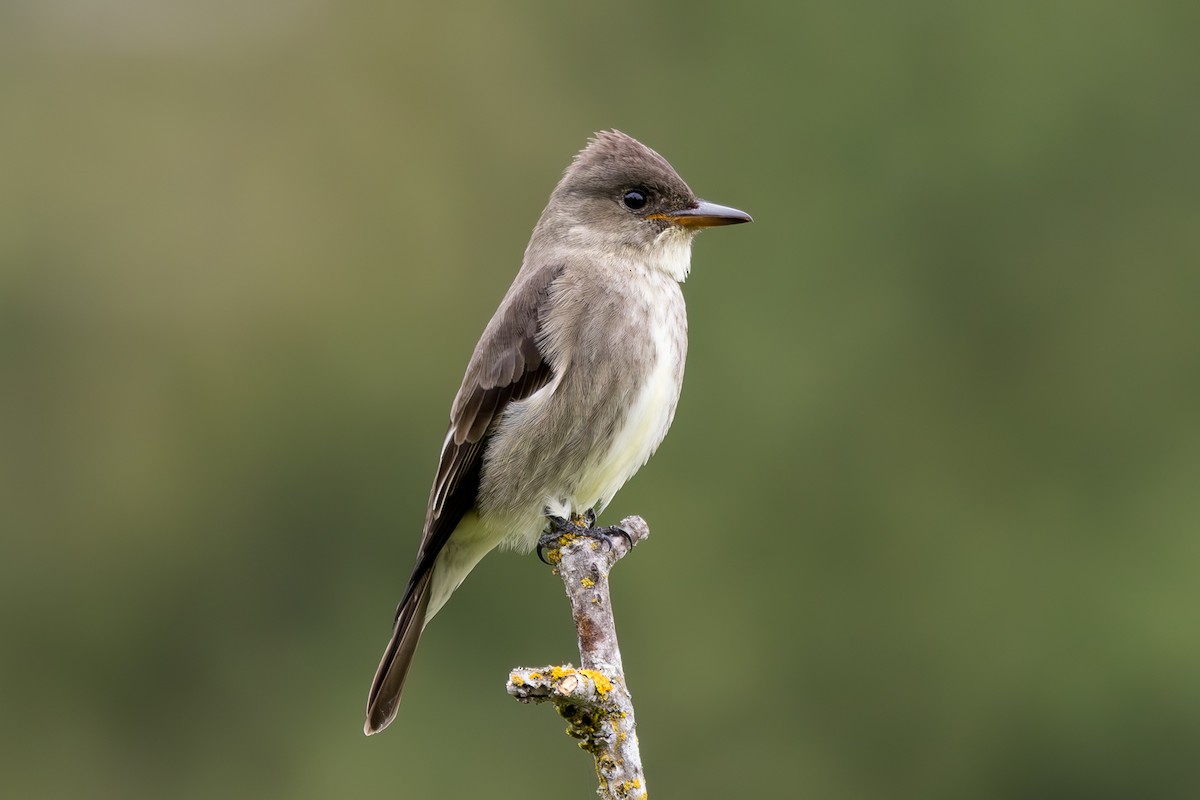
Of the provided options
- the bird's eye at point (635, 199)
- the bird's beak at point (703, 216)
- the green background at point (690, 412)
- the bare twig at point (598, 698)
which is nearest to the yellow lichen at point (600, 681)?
the bare twig at point (598, 698)

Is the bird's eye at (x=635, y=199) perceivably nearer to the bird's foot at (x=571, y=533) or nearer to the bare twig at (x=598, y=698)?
the bird's foot at (x=571, y=533)

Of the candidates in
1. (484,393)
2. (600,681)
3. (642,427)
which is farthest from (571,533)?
(600,681)

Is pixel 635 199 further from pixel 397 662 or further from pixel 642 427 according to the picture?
pixel 397 662

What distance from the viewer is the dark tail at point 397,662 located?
Answer: 5.55 m

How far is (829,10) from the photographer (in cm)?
1419

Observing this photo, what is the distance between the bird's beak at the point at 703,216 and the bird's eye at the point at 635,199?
0.26 ft

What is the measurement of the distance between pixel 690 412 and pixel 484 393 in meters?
6.28

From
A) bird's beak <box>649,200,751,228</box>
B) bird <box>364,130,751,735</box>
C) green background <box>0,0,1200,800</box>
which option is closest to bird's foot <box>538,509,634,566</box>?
bird <box>364,130,751,735</box>

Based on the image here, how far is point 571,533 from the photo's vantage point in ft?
17.4

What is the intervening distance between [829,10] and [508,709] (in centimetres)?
635

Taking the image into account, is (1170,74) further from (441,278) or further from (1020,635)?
(441,278)

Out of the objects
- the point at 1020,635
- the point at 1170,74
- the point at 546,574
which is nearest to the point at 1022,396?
the point at 1020,635

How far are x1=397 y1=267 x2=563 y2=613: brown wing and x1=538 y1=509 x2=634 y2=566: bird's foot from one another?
0.28 m

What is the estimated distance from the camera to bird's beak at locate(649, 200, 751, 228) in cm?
593
